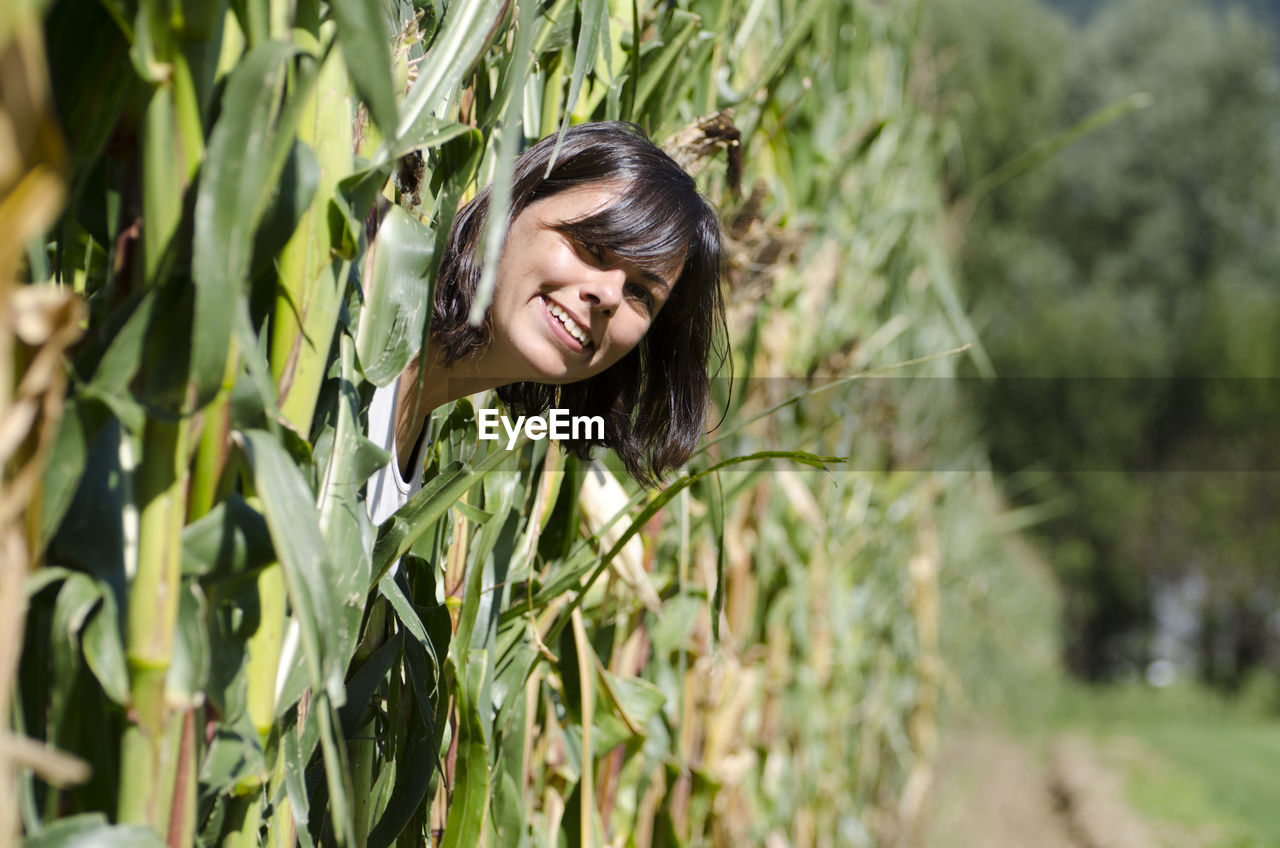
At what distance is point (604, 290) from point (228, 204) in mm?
364

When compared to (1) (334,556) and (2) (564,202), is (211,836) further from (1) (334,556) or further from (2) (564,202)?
(2) (564,202)

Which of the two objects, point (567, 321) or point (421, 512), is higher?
point (567, 321)

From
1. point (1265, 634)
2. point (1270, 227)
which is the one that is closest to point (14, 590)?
point (1265, 634)

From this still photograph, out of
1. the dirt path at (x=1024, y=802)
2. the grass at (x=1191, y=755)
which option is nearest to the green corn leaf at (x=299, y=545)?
the dirt path at (x=1024, y=802)

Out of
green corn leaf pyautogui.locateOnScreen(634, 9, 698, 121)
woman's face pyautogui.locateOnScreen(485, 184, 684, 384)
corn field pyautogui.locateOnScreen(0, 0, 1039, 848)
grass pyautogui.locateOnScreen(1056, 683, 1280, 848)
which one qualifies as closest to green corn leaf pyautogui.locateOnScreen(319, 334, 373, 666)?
corn field pyautogui.locateOnScreen(0, 0, 1039, 848)

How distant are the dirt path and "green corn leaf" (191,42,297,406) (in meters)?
3.33

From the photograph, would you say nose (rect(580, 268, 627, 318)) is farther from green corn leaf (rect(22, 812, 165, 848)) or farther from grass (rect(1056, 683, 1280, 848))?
grass (rect(1056, 683, 1280, 848))

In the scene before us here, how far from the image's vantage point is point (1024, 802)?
17.2 feet

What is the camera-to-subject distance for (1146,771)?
5.91 m

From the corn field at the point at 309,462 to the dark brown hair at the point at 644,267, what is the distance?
4 cm

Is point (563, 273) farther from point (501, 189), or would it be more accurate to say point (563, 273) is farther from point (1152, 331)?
point (1152, 331)

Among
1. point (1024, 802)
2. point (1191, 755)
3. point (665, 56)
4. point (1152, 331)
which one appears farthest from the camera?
point (1152, 331)

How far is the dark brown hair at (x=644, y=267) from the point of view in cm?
68

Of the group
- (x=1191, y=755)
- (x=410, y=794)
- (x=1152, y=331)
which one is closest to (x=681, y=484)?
(x=410, y=794)
